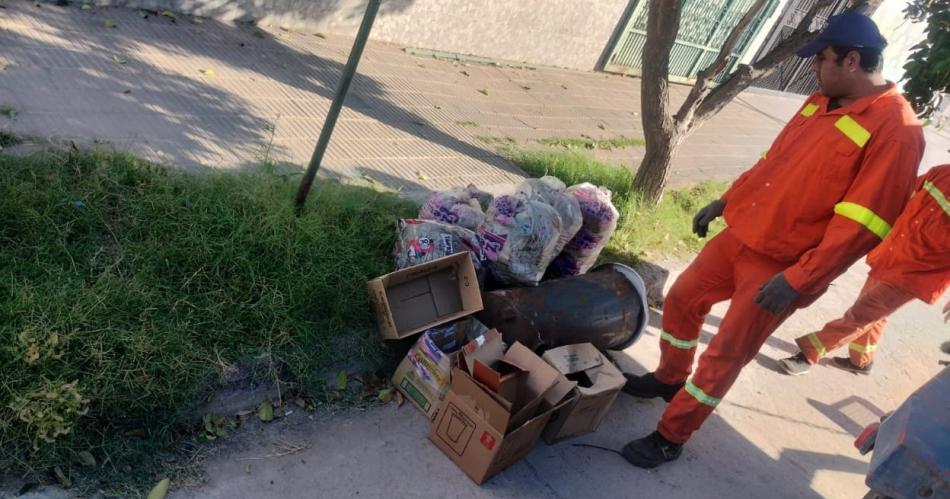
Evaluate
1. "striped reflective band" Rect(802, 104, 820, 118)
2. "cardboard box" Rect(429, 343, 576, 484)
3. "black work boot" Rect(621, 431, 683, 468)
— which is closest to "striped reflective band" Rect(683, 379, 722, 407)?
"black work boot" Rect(621, 431, 683, 468)

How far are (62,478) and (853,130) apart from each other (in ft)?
10.6

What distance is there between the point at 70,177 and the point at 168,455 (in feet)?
4.82

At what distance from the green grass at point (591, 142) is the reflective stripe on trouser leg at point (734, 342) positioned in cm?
383

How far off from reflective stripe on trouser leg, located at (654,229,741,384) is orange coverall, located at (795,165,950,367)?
1.04 m

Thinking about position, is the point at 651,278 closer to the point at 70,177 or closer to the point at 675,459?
the point at 675,459

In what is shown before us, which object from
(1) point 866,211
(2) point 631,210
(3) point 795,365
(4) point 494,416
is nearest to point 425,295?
(4) point 494,416

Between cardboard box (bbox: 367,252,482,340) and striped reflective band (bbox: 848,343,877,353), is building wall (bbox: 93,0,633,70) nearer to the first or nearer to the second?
cardboard box (bbox: 367,252,482,340)

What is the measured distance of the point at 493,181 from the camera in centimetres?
546

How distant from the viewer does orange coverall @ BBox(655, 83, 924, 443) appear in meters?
2.67

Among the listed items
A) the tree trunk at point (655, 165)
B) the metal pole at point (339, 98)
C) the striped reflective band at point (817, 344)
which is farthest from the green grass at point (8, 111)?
the striped reflective band at point (817, 344)

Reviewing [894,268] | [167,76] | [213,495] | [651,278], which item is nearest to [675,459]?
[651,278]

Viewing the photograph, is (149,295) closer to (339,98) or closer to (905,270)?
(339,98)

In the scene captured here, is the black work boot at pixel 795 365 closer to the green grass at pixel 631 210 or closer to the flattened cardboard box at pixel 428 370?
the green grass at pixel 631 210

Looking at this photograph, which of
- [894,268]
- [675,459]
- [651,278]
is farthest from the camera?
[651,278]
